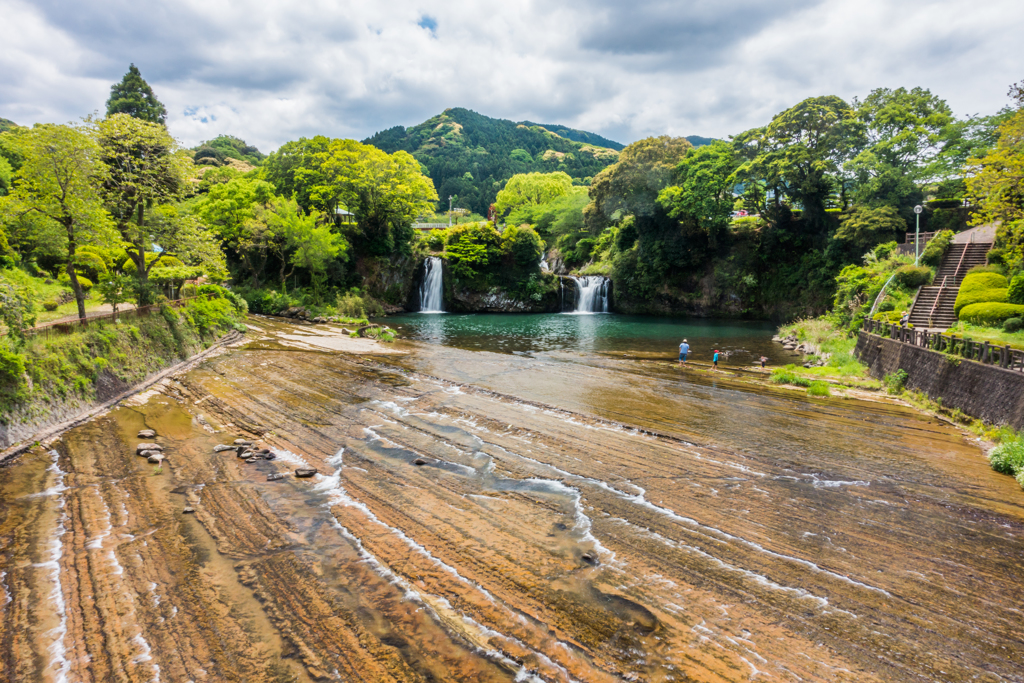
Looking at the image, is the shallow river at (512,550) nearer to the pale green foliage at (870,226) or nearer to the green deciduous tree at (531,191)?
the pale green foliage at (870,226)

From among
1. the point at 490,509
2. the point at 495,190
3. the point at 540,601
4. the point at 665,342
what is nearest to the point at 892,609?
the point at 540,601

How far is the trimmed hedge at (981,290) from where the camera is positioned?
18844mm

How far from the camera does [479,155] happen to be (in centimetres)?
14488

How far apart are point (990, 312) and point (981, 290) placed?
2.89m

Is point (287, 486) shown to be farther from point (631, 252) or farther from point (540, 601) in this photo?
point (631, 252)

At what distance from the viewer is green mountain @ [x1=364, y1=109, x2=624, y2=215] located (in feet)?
368

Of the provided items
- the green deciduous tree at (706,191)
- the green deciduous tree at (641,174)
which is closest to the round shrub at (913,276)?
the green deciduous tree at (706,191)

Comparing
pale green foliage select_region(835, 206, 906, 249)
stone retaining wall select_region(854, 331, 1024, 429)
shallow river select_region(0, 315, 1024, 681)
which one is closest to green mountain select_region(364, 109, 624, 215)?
pale green foliage select_region(835, 206, 906, 249)

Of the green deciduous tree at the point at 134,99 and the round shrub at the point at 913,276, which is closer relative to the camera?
the round shrub at the point at 913,276

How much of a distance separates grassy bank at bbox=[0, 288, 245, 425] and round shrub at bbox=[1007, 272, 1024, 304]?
103 ft

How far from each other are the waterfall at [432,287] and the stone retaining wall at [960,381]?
125ft

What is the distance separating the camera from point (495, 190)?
10988cm

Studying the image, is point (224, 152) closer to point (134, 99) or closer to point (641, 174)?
point (134, 99)

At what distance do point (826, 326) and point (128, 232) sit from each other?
3606cm
